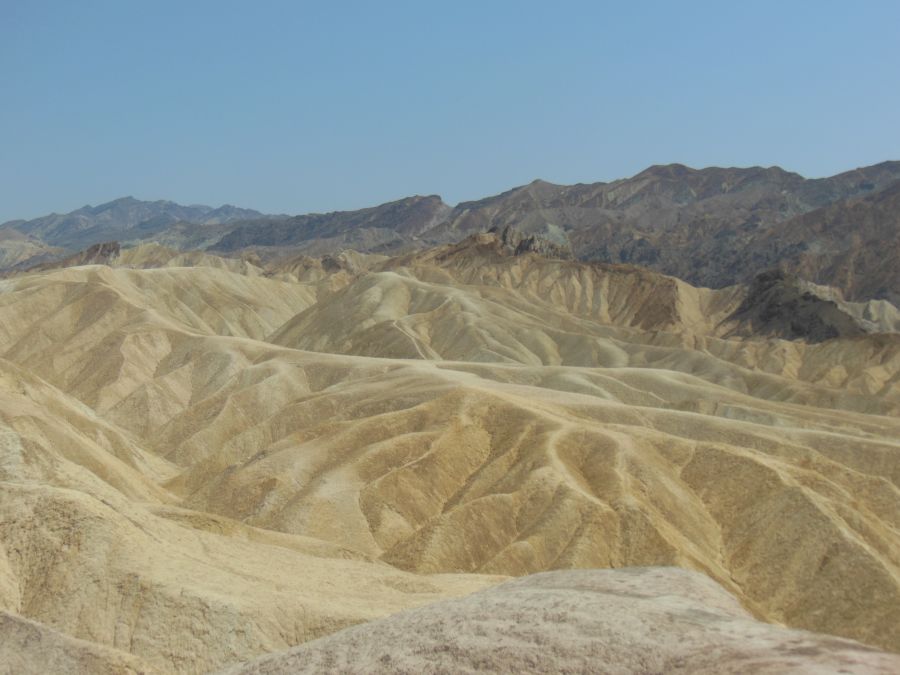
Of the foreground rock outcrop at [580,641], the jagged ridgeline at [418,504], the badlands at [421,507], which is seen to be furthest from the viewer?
the jagged ridgeline at [418,504]

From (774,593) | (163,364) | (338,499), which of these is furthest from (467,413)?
(163,364)

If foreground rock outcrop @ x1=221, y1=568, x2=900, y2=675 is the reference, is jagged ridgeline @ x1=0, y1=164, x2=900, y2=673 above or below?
below

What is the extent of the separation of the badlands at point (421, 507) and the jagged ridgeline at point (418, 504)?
0.40 ft

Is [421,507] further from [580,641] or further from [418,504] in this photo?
[580,641]

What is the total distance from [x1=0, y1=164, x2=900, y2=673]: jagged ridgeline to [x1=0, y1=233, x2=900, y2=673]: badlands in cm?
12

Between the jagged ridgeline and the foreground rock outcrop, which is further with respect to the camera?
the jagged ridgeline

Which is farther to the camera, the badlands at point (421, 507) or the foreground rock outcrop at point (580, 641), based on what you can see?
the badlands at point (421, 507)

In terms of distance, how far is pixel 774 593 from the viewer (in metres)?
44.9

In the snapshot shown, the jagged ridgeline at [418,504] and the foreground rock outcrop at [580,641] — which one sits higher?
the foreground rock outcrop at [580,641]

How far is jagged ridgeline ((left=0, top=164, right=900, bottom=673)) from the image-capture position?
59.4ft

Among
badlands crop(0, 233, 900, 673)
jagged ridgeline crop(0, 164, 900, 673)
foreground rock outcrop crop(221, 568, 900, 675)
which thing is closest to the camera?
foreground rock outcrop crop(221, 568, 900, 675)

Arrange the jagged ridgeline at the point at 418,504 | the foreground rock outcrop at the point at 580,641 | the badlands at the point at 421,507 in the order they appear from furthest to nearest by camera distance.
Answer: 1. the jagged ridgeline at the point at 418,504
2. the badlands at the point at 421,507
3. the foreground rock outcrop at the point at 580,641

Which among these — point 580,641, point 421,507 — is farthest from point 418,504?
point 580,641

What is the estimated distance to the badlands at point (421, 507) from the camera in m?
17.5
